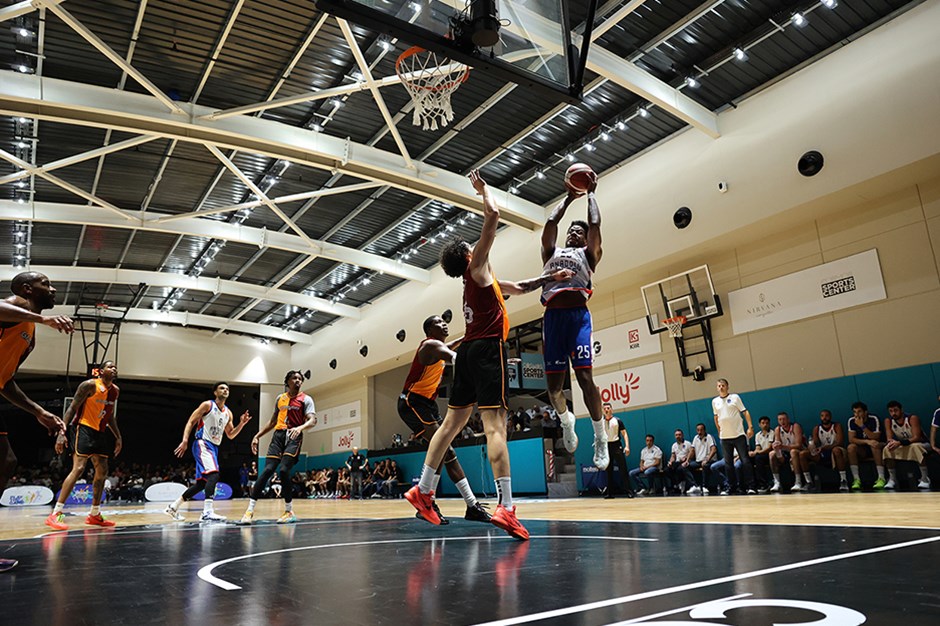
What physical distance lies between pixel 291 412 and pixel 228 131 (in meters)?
7.13

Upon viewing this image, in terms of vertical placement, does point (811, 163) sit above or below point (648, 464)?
above

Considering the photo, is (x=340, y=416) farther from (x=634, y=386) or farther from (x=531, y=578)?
(x=531, y=578)

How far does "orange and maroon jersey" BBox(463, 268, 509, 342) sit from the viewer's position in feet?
14.5

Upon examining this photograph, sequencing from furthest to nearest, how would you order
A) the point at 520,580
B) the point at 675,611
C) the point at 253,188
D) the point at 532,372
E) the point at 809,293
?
the point at 532,372, the point at 253,188, the point at 809,293, the point at 520,580, the point at 675,611

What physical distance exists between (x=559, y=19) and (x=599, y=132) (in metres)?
6.70

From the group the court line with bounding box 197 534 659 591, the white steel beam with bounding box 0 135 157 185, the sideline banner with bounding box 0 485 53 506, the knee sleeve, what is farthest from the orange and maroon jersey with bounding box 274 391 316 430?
the sideline banner with bounding box 0 485 53 506

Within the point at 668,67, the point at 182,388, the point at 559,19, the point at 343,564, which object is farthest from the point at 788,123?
the point at 182,388

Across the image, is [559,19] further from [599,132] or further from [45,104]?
[45,104]

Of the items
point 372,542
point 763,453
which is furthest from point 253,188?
point 763,453

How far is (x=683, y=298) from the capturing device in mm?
13477

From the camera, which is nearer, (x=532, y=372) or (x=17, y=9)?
(x=17, y=9)

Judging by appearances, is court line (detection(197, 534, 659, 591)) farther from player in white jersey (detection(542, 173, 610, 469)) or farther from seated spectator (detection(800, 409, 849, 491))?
seated spectator (detection(800, 409, 849, 491))

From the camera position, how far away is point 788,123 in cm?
1116

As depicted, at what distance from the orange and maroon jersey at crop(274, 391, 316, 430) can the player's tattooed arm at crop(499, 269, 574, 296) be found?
3.48 m
